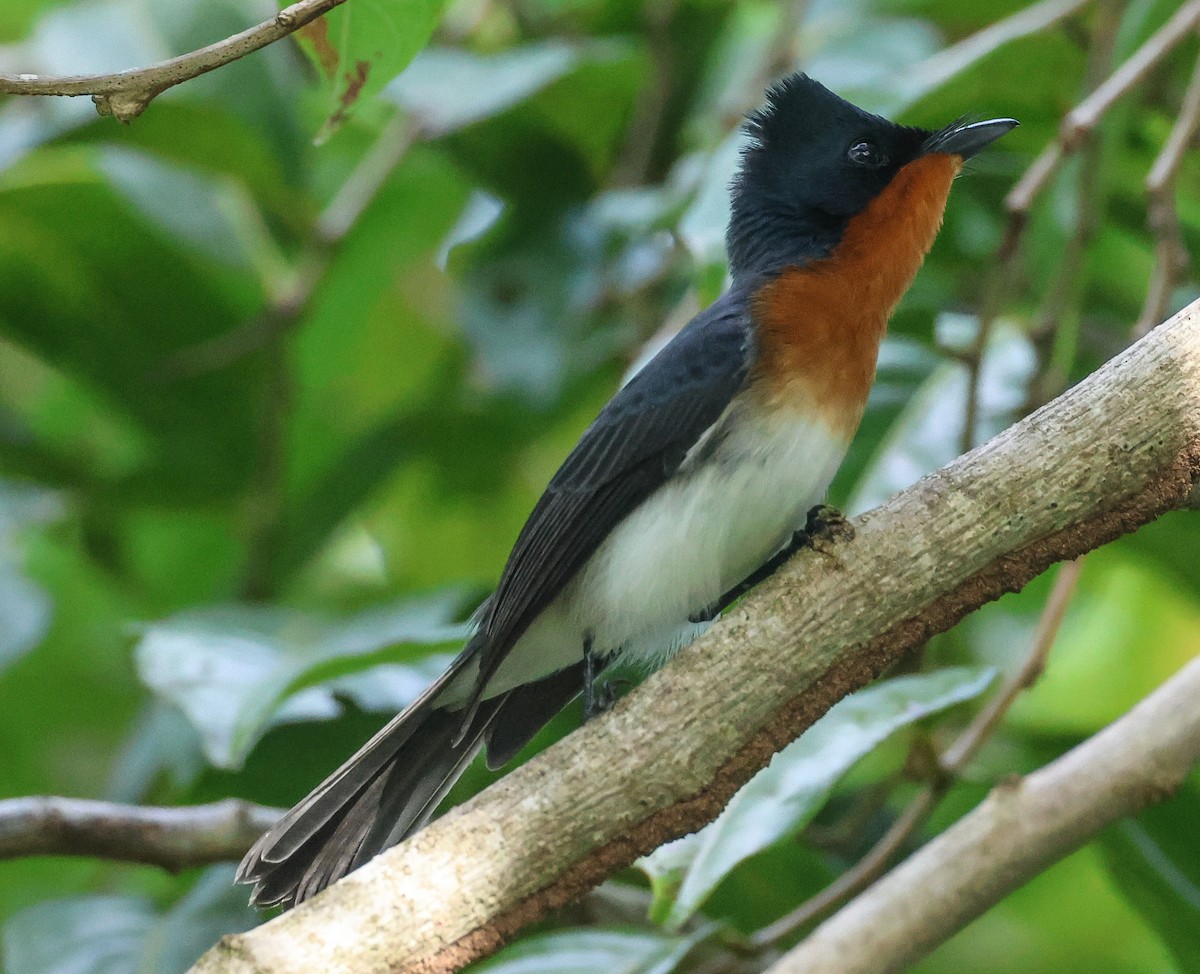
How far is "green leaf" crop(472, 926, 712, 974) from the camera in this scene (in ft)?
8.59

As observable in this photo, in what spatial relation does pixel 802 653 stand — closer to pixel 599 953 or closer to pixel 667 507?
pixel 667 507

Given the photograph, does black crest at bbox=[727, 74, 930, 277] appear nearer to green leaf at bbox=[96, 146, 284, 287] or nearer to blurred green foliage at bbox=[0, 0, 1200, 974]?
blurred green foliage at bbox=[0, 0, 1200, 974]

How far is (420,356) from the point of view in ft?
16.2

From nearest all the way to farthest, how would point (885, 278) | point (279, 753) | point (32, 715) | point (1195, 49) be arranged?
point (885, 278), point (279, 753), point (1195, 49), point (32, 715)

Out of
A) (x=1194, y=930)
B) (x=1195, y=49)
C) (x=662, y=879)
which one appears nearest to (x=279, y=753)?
(x=662, y=879)

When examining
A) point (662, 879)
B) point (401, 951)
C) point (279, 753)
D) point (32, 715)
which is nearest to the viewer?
point (401, 951)

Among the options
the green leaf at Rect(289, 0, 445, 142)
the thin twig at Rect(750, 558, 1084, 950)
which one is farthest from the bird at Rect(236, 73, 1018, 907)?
the green leaf at Rect(289, 0, 445, 142)

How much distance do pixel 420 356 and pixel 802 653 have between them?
10.6ft

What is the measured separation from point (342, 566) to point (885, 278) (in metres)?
2.43

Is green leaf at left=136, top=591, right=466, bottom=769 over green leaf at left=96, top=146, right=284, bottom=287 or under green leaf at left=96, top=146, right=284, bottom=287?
under

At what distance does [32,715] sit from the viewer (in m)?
4.24

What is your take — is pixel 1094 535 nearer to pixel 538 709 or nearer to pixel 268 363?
pixel 538 709

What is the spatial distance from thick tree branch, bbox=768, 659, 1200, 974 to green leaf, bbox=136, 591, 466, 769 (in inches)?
38.1

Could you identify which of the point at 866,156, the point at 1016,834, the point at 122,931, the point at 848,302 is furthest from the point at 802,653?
the point at 122,931
